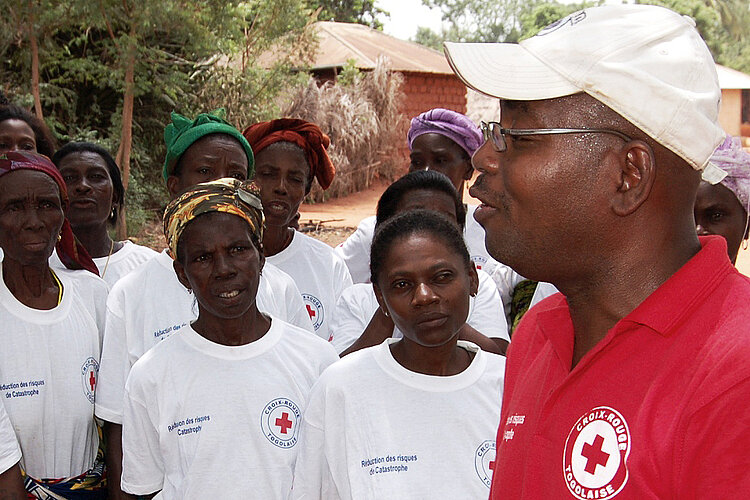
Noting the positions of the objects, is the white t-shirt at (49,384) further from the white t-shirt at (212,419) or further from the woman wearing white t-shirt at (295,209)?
the woman wearing white t-shirt at (295,209)

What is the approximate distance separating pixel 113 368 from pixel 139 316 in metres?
0.21

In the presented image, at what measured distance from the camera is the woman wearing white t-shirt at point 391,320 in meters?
2.86

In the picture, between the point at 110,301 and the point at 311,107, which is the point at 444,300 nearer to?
the point at 110,301

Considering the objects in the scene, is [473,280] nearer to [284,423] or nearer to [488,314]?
[488,314]

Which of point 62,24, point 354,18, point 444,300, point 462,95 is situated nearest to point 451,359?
point 444,300

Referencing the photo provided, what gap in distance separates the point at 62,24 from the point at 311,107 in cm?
718

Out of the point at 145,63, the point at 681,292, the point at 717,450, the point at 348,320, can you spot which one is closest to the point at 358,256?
the point at 348,320

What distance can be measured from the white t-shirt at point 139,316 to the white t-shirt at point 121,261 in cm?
46

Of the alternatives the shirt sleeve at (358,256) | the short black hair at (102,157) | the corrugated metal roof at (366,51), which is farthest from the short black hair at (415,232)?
the corrugated metal roof at (366,51)

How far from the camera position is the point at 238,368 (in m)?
2.46

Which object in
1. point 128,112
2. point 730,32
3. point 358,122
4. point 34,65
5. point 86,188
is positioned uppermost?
point 34,65

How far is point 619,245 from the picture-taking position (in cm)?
133

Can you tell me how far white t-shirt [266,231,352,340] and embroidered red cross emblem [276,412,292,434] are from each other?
88 cm

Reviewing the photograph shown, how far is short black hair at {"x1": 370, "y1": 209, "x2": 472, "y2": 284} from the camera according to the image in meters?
2.50
